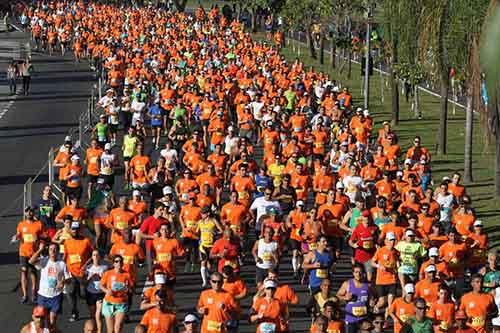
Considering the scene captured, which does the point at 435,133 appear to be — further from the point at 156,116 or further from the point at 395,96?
the point at 156,116

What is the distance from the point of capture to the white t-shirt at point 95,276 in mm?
17172

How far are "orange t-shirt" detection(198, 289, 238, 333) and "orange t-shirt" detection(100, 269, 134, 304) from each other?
4.42ft

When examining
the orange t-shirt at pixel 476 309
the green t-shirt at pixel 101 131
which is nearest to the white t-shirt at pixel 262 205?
the orange t-shirt at pixel 476 309

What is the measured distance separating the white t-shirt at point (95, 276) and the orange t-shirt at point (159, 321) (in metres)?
2.09

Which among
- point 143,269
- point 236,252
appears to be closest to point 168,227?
point 236,252

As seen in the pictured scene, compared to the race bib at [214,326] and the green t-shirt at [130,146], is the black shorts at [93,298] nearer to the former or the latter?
the race bib at [214,326]

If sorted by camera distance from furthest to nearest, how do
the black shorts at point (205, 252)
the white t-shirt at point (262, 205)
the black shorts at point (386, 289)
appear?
the white t-shirt at point (262, 205)
the black shorts at point (205, 252)
the black shorts at point (386, 289)

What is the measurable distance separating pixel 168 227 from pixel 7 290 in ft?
9.41

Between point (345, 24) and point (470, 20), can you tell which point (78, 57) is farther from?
point (470, 20)

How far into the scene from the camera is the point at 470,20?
75.4ft

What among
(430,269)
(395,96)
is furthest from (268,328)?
(395,96)

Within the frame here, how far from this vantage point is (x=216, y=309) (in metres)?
15.5

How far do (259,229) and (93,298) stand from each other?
4.64 metres

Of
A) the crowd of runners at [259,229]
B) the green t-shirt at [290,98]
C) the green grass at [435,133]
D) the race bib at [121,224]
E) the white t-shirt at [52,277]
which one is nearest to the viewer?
the crowd of runners at [259,229]
